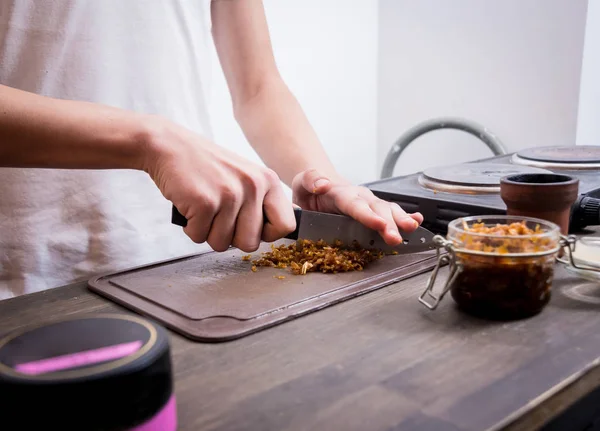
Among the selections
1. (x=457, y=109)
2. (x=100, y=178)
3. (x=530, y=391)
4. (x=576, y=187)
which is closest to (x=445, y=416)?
(x=530, y=391)

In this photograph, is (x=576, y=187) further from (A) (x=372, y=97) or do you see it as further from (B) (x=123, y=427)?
(A) (x=372, y=97)

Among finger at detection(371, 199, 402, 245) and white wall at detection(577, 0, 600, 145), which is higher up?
white wall at detection(577, 0, 600, 145)

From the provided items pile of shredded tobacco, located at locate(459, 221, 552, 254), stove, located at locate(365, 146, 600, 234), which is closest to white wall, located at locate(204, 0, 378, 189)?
stove, located at locate(365, 146, 600, 234)

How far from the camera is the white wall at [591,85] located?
184 cm

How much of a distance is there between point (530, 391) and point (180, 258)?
1.93 ft

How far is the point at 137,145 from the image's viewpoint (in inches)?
32.8

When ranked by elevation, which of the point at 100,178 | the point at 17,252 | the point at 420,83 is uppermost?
the point at 420,83

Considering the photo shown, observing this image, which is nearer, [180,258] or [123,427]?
[123,427]

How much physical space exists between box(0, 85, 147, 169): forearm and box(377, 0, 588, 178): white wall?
155 centimetres

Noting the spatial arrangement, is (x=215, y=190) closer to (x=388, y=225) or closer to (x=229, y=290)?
(x=229, y=290)

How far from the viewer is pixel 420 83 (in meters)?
2.42

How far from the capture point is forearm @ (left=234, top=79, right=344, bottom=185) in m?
1.15

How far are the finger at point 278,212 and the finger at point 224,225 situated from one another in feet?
0.16

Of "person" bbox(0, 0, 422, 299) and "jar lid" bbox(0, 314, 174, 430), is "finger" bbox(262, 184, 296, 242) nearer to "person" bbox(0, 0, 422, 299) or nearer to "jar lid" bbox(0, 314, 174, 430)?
"person" bbox(0, 0, 422, 299)
